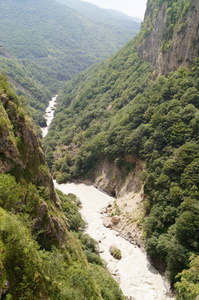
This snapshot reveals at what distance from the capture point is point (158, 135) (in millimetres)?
52875

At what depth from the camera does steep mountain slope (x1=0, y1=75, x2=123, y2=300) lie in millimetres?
14219

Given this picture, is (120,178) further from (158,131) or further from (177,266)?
(177,266)

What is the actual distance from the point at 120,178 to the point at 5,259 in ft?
167

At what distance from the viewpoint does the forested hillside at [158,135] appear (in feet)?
115

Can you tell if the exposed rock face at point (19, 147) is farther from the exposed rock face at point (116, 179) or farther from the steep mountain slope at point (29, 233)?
the exposed rock face at point (116, 179)

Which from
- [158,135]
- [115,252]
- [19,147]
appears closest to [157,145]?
[158,135]

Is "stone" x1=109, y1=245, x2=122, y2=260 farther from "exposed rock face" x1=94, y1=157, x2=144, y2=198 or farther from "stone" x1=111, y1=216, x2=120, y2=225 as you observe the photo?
"exposed rock face" x1=94, y1=157, x2=144, y2=198

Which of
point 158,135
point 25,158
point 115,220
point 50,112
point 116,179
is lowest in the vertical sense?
point 50,112

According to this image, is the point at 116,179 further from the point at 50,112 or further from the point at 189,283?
the point at 50,112

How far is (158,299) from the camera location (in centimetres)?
3234

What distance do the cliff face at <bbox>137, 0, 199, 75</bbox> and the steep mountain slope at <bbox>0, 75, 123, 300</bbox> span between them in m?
55.9

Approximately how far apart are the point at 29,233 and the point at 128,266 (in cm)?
2776

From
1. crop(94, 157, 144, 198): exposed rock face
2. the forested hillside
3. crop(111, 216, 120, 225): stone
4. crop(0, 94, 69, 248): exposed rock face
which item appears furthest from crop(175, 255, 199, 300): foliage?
crop(94, 157, 144, 198): exposed rock face

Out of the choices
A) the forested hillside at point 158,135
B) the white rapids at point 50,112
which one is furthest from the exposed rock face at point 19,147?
the white rapids at point 50,112
